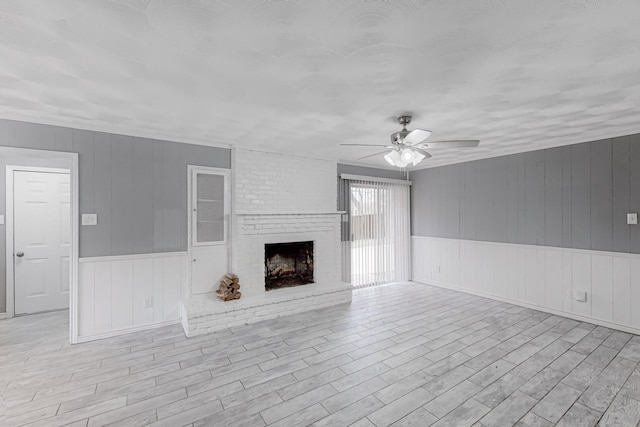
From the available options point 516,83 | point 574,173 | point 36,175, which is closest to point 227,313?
point 36,175

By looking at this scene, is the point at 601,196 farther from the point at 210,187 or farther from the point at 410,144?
the point at 210,187

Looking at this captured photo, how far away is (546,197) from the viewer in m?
4.45

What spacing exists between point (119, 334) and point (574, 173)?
637 centimetres

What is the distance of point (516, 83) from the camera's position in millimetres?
2262

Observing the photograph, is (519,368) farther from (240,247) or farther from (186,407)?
(240,247)

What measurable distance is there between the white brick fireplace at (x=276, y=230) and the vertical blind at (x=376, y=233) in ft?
1.46

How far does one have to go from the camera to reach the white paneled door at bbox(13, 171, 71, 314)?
4168mm

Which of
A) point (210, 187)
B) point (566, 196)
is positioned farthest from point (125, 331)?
point (566, 196)

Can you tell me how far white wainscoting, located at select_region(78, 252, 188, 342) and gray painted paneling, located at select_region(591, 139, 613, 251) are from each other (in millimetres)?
5547

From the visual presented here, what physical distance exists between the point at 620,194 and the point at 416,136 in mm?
3162

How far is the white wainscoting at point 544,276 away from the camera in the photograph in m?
3.76

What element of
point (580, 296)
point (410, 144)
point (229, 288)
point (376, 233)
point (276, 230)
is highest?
point (410, 144)

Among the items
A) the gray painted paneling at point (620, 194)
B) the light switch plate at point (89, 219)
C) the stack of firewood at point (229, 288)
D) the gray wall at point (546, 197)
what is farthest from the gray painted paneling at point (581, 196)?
the light switch plate at point (89, 219)

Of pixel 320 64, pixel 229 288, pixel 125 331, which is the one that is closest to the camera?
pixel 320 64
